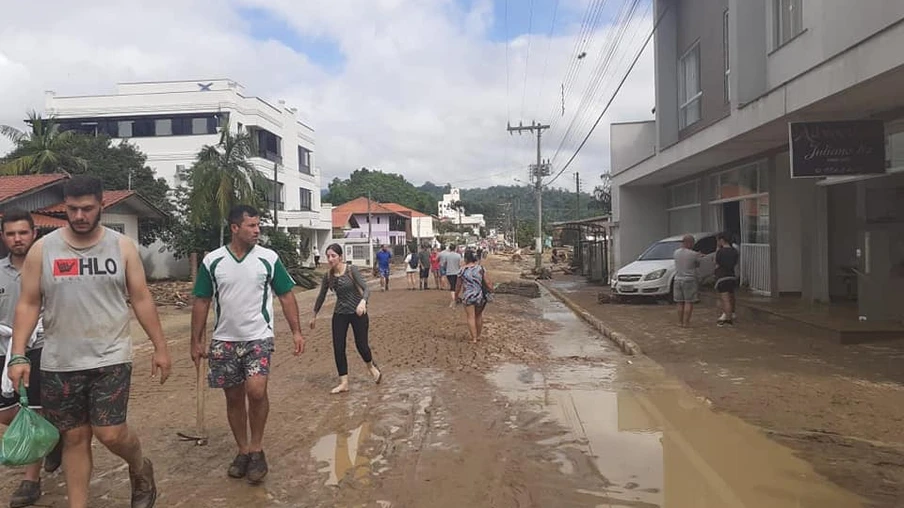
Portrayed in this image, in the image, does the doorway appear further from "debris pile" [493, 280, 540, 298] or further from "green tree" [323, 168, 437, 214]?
"green tree" [323, 168, 437, 214]

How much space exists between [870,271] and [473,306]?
6.02 meters

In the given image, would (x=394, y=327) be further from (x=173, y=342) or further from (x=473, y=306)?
(x=173, y=342)

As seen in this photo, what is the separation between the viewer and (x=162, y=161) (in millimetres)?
43844

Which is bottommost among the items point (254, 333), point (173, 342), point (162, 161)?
point (173, 342)

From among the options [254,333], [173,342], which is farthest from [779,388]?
[173,342]

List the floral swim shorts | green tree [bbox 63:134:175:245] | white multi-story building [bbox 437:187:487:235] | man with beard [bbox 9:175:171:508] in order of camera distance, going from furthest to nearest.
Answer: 1. white multi-story building [bbox 437:187:487:235]
2. green tree [bbox 63:134:175:245]
3. the floral swim shorts
4. man with beard [bbox 9:175:171:508]

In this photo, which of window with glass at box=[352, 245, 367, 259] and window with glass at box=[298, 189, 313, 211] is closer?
window with glass at box=[298, 189, 313, 211]

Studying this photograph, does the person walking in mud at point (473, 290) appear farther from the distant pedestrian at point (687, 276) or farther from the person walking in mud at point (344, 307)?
the distant pedestrian at point (687, 276)

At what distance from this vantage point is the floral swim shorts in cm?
487

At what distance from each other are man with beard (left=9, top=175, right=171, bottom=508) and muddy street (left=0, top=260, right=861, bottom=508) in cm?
80

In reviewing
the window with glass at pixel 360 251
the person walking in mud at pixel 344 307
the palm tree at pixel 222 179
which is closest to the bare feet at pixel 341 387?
the person walking in mud at pixel 344 307

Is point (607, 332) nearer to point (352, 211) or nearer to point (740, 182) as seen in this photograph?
point (740, 182)

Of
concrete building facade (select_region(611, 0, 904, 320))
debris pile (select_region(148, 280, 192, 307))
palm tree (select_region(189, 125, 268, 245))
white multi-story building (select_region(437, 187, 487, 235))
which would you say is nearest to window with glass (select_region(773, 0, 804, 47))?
concrete building facade (select_region(611, 0, 904, 320))

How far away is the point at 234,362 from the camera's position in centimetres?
489
